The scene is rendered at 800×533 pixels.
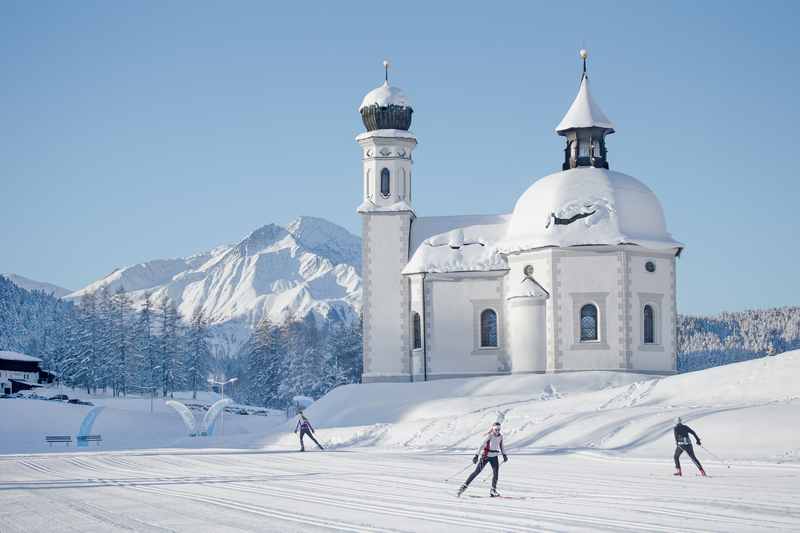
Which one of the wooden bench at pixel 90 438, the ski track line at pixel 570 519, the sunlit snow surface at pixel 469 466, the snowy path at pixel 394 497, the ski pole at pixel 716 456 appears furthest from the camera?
the wooden bench at pixel 90 438

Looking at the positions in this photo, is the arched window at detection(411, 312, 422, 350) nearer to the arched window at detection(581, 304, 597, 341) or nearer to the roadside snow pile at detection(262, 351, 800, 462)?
the roadside snow pile at detection(262, 351, 800, 462)

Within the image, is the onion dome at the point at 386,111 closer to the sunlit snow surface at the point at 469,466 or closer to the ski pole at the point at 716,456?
the sunlit snow surface at the point at 469,466

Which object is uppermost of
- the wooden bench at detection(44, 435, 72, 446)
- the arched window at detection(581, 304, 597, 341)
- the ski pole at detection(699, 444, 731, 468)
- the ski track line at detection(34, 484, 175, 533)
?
the arched window at detection(581, 304, 597, 341)

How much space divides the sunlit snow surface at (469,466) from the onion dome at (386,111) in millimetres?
16406

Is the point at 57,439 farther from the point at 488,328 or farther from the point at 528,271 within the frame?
the point at 528,271

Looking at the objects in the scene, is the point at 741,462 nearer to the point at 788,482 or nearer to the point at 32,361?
the point at 788,482

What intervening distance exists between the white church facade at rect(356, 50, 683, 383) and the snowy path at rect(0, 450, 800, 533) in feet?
75.9

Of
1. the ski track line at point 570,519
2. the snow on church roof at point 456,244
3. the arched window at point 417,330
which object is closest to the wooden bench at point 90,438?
the arched window at point 417,330

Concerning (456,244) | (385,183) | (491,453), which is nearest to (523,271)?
(456,244)

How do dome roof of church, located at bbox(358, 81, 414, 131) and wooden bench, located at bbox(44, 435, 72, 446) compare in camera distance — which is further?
dome roof of church, located at bbox(358, 81, 414, 131)

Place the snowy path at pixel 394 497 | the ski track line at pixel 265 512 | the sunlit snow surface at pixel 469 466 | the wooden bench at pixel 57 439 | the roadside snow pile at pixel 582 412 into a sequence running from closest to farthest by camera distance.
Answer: the ski track line at pixel 265 512
the snowy path at pixel 394 497
the sunlit snow surface at pixel 469 466
the roadside snow pile at pixel 582 412
the wooden bench at pixel 57 439

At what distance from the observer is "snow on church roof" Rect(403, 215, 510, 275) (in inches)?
2299

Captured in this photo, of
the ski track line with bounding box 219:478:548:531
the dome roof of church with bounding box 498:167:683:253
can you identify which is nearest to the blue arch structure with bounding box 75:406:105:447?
the dome roof of church with bounding box 498:167:683:253

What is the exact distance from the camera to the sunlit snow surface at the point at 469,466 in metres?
16.9
